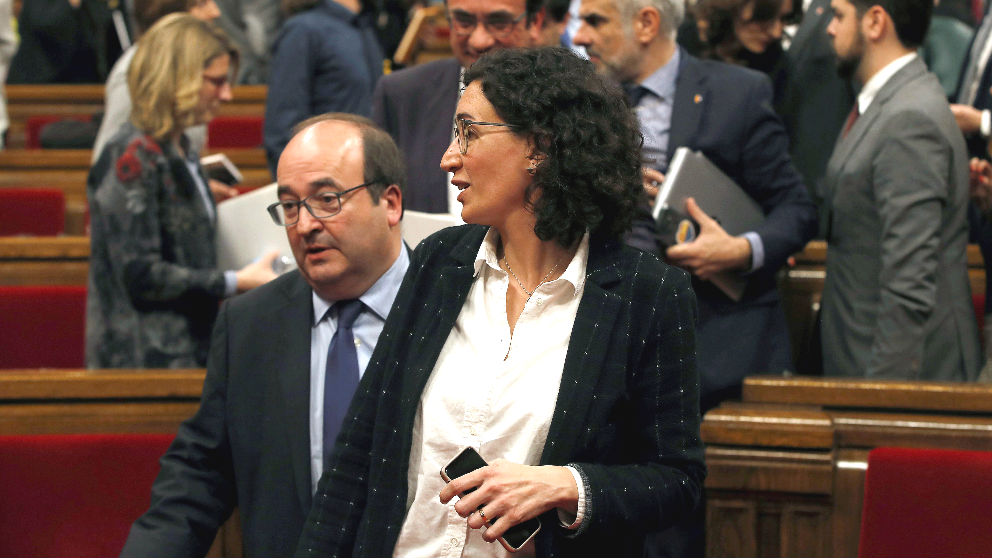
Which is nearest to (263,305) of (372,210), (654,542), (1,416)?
(372,210)

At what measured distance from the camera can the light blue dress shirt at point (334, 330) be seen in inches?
81.9

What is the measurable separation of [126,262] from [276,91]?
1.23 metres

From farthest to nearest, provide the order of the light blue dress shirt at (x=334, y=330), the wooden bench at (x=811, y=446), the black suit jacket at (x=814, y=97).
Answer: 1. the black suit jacket at (x=814, y=97)
2. the wooden bench at (x=811, y=446)
3. the light blue dress shirt at (x=334, y=330)

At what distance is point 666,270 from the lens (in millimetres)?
1675

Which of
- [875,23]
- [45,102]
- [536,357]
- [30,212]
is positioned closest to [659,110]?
[875,23]

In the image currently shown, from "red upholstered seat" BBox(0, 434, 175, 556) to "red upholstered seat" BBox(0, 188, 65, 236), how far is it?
2.26 metres

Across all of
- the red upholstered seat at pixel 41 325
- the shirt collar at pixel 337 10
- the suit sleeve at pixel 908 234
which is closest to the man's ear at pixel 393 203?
the suit sleeve at pixel 908 234

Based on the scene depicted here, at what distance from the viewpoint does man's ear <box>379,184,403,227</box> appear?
7.28 ft

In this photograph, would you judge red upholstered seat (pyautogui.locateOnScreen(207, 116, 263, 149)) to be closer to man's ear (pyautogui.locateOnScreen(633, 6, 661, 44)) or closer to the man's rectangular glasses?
the man's rectangular glasses

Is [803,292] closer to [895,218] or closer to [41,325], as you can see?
[895,218]

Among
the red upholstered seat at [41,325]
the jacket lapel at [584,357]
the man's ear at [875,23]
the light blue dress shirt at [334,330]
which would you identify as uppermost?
the man's ear at [875,23]

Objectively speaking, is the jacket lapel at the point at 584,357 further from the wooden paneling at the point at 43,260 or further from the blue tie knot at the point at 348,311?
the wooden paneling at the point at 43,260

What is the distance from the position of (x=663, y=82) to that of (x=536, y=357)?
138cm

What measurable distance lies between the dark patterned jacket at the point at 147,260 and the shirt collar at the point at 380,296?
78 cm
